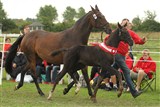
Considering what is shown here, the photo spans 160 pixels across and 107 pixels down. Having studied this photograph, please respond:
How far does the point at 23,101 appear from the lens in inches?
306

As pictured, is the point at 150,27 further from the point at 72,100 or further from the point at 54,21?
the point at 54,21

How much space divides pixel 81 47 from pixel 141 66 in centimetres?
307

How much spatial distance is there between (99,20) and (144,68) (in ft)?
9.42

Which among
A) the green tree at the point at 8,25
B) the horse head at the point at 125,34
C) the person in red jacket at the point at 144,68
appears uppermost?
the horse head at the point at 125,34

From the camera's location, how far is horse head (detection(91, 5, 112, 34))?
8203 millimetres

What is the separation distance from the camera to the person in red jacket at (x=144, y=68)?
400 inches

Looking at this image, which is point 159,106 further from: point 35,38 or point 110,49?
point 35,38

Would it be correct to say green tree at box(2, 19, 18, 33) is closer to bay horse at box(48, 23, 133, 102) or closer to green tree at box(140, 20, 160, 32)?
green tree at box(140, 20, 160, 32)

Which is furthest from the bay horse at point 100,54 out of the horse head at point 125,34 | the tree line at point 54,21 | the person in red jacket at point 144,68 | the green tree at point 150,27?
the green tree at point 150,27

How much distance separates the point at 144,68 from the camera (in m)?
10.5

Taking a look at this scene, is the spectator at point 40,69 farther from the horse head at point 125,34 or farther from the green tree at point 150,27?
the green tree at point 150,27

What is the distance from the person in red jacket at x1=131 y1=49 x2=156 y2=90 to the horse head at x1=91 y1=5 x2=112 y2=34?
97.4 inches

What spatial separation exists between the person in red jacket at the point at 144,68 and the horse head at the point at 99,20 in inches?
97.4

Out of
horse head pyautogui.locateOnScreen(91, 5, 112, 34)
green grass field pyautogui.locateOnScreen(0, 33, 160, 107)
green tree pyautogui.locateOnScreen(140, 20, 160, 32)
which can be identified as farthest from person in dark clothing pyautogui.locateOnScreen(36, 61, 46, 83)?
green tree pyautogui.locateOnScreen(140, 20, 160, 32)
